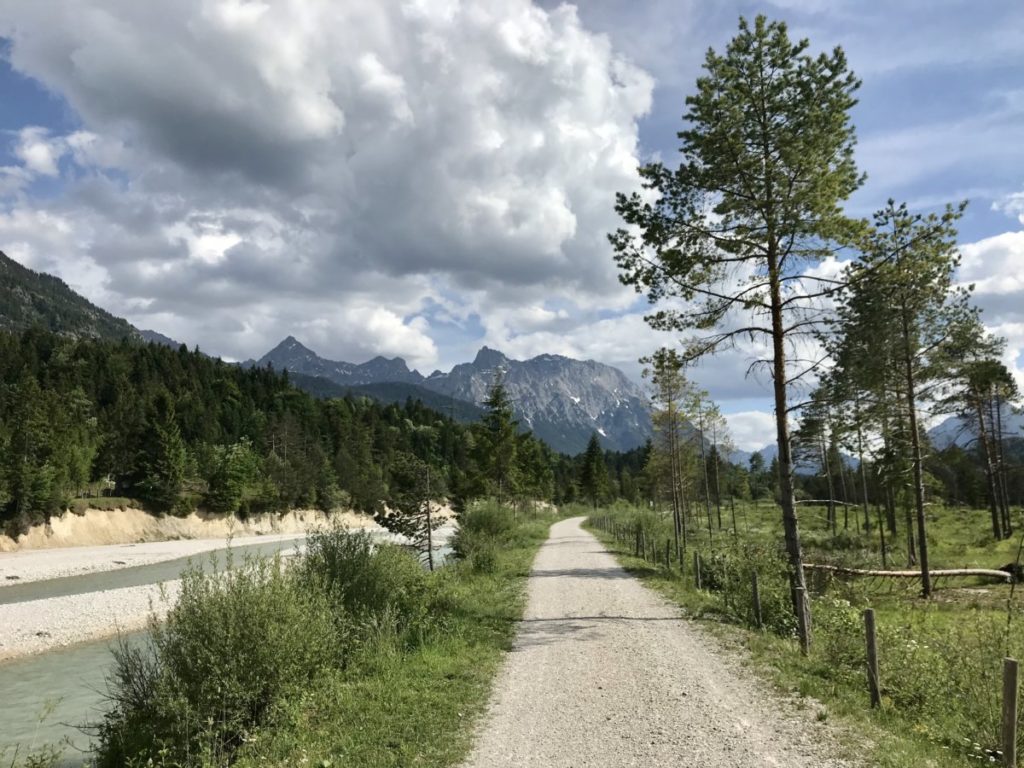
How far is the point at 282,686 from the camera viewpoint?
8.10 meters

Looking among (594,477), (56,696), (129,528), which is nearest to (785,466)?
(56,696)

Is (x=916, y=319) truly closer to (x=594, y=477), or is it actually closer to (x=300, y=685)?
(x=300, y=685)

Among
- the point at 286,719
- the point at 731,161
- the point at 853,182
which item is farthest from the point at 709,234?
the point at 286,719

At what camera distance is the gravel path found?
6512 millimetres

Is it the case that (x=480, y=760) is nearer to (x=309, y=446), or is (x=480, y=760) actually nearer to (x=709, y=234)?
(x=709, y=234)

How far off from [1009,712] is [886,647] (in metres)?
4.16

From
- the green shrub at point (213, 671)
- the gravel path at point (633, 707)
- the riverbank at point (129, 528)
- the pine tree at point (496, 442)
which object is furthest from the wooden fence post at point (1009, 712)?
the riverbank at point (129, 528)

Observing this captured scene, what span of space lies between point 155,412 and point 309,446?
31561 millimetres

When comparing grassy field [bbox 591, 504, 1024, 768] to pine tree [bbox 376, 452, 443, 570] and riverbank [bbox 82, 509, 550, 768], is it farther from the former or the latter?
pine tree [bbox 376, 452, 443, 570]

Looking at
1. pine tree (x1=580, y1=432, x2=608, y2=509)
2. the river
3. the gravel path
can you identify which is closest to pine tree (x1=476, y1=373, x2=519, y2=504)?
the river

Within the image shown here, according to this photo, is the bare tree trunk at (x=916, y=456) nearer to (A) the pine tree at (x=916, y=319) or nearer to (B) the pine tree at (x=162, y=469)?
(A) the pine tree at (x=916, y=319)

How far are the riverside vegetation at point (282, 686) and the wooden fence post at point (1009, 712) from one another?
5294 millimetres

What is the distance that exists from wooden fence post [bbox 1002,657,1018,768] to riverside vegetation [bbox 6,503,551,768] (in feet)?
17.4

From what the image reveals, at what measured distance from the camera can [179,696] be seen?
7.10 meters
